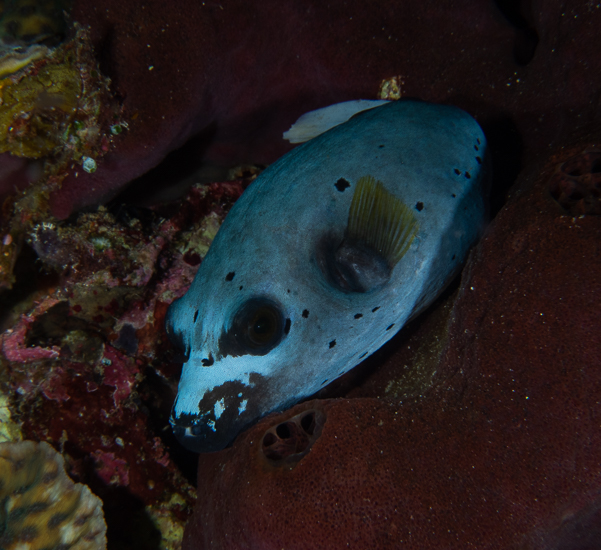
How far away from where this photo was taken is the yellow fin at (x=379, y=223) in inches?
92.5

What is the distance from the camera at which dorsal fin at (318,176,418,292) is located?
2.35 m

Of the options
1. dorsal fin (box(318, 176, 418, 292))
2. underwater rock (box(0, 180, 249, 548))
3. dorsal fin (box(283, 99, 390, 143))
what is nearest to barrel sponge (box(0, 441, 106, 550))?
underwater rock (box(0, 180, 249, 548))

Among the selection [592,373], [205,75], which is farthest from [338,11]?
→ [592,373]

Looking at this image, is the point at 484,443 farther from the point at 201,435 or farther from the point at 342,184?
the point at 342,184

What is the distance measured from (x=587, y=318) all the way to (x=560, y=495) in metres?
0.85

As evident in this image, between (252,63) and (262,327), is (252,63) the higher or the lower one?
the higher one

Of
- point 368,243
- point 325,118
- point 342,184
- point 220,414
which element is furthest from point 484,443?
point 325,118

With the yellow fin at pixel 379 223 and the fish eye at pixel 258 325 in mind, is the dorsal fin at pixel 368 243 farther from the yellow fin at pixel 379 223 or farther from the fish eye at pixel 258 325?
the fish eye at pixel 258 325

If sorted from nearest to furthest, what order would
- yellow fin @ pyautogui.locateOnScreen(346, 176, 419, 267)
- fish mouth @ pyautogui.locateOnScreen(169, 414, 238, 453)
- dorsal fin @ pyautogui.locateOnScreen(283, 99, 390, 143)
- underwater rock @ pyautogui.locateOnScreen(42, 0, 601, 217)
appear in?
fish mouth @ pyautogui.locateOnScreen(169, 414, 238, 453) → yellow fin @ pyautogui.locateOnScreen(346, 176, 419, 267) → underwater rock @ pyautogui.locateOnScreen(42, 0, 601, 217) → dorsal fin @ pyautogui.locateOnScreen(283, 99, 390, 143)

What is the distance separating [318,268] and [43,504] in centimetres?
256

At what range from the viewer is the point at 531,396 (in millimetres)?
1872

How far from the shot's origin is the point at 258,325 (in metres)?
2.11

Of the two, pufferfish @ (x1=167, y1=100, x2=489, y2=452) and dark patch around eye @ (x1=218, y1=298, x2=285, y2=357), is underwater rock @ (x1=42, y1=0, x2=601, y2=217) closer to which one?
pufferfish @ (x1=167, y1=100, x2=489, y2=452)

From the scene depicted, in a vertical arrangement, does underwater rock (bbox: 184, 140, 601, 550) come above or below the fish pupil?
below
